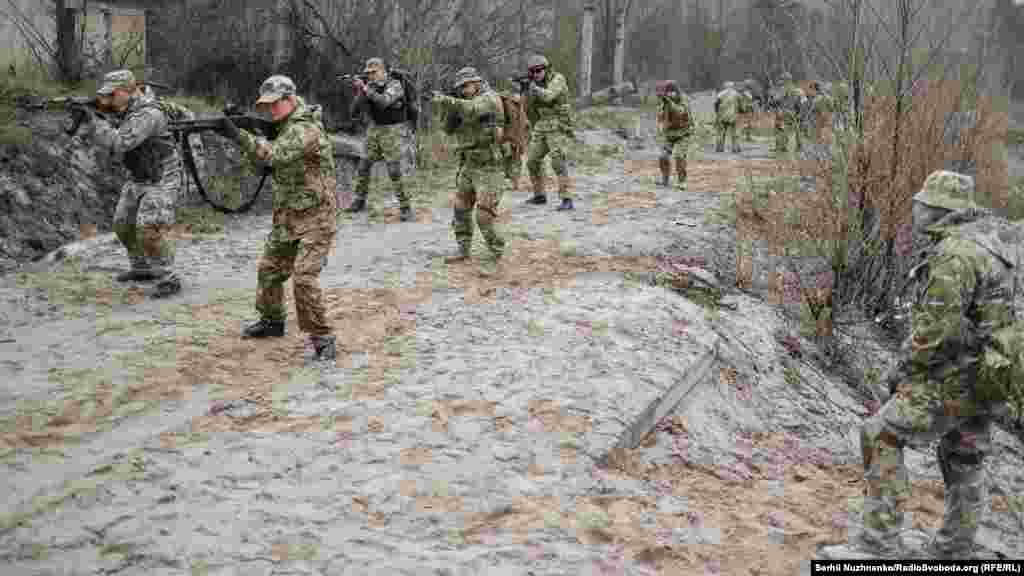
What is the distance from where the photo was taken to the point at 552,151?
36.8ft

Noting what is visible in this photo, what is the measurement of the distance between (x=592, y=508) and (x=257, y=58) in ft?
41.4

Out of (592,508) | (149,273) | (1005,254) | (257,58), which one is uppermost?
(257,58)

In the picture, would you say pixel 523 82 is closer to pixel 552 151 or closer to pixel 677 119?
pixel 552 151

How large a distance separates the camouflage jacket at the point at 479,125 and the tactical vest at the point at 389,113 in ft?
7.40

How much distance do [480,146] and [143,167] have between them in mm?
2815

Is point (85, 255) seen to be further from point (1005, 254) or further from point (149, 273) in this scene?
point (1005, 254)

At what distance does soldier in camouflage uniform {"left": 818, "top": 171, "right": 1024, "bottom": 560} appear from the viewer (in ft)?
12.9

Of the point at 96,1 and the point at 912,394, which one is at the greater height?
the point at 96,1

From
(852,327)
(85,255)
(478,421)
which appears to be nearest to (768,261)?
(852,327)

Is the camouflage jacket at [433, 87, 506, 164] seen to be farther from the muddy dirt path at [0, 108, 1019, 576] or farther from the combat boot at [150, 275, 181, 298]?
the combat boot at [150, 275, 181, 298]

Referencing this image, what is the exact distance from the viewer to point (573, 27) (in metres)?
27.7

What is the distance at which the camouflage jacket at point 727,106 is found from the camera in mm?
18359

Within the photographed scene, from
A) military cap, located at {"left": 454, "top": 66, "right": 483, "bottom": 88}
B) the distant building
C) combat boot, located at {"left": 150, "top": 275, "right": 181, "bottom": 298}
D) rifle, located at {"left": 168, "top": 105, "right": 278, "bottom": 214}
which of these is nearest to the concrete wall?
the distant building

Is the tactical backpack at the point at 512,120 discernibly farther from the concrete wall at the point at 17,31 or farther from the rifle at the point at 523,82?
the concrete wall at the point at 17,31
